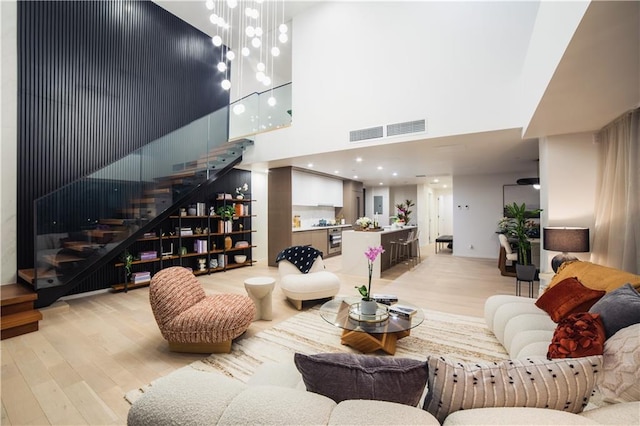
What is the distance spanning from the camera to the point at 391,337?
2.60 m

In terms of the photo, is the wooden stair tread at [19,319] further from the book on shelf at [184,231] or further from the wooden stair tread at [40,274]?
the book on shelf at [184,231]

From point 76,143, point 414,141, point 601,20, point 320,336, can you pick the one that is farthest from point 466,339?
point 76,143

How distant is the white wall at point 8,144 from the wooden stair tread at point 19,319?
4.53 ft

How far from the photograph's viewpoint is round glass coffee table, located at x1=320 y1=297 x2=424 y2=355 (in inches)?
97.6

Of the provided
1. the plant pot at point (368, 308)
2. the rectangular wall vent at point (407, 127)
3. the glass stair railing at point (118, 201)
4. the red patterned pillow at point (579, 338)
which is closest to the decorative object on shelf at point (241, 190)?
the glass stair railing at point (118, 201)

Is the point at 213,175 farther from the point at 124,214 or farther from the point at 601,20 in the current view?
the point at 601,20

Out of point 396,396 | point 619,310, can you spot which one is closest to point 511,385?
point 396,396

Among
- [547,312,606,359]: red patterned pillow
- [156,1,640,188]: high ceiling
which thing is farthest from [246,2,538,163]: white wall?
[547,312,606,359]: red patterned pillow

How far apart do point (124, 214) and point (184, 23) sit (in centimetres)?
522

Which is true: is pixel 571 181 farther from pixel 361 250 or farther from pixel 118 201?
pixel 118 201

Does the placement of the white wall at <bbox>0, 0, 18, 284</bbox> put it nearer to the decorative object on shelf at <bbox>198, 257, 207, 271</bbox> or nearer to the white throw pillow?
the decorative object on shelf at <bbox>198, 257, 207, 271</bbox>

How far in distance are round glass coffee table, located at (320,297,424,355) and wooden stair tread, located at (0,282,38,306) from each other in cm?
367

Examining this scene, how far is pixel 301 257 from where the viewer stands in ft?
14.5

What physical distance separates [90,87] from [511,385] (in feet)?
22.7
